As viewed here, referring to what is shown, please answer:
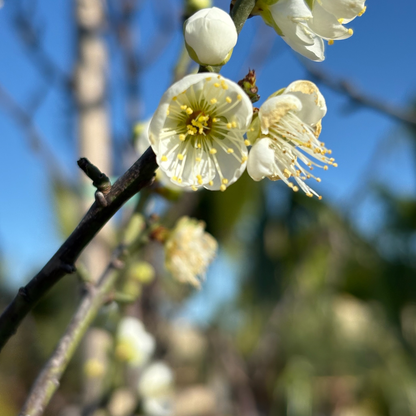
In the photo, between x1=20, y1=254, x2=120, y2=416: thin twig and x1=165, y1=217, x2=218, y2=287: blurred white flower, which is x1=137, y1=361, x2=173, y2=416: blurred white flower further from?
x1=20, y1=254, x2=120, y2=416: thin twig

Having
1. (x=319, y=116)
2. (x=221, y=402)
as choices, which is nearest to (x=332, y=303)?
(x=221, y=402)

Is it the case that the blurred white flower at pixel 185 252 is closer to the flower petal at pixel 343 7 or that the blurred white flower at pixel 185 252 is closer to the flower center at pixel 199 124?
the flower center at pixel 199 124

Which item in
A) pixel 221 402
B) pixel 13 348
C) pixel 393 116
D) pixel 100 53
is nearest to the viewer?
pixel 393 116

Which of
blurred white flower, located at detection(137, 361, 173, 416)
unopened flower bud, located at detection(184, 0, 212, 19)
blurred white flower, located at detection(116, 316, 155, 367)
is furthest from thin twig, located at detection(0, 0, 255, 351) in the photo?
blurred white flower, located at detection(137, 361, 173, 416)

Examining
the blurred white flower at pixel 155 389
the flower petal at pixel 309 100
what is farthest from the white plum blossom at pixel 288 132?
the blurred white flower at pixel 155 389

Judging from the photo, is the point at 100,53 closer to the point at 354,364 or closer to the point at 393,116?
the point at 393,116

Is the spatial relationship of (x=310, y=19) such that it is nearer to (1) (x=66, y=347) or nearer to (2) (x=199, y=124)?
(2) (x=199, y=124)

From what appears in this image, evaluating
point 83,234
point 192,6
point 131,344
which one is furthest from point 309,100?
point 131,344
